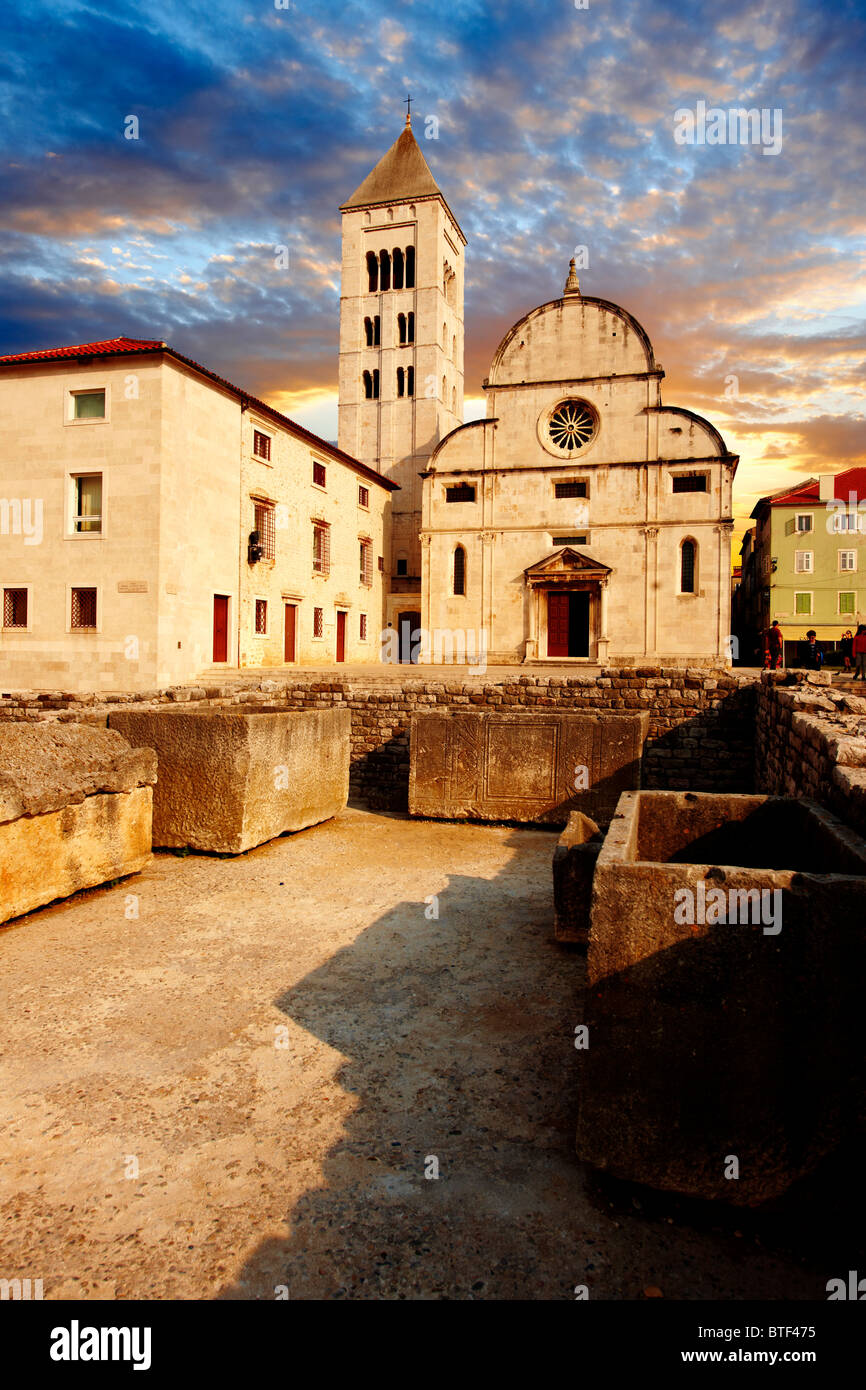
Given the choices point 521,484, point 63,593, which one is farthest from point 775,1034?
point 521,484

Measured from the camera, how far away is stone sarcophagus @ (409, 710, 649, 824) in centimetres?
836

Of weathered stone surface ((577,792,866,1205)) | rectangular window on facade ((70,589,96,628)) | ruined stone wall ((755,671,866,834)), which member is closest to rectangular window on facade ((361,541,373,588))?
rectangular window on facade ((70,589,96,628))

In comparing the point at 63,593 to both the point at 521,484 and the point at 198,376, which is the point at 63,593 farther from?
the point at 521,484

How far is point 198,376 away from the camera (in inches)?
775

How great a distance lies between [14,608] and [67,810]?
17369mm

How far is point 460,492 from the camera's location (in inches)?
1165

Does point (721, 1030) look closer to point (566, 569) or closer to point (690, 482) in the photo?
point (566, 569)

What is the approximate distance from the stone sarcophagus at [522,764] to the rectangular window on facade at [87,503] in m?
14.3

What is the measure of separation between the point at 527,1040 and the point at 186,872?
382 cm

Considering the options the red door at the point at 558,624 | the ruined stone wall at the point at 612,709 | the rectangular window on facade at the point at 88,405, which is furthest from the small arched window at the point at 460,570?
the ruined stone wall at the point at 612,709

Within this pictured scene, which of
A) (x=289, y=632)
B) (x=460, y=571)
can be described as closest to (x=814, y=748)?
(x=289, y=632)

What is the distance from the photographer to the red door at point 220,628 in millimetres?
21203

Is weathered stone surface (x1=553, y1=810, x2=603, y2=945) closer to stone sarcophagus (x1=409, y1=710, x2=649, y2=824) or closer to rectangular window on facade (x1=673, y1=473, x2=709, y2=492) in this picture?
stone sarcophagus (x1=409, y1=710, x2=649, y2=824)
